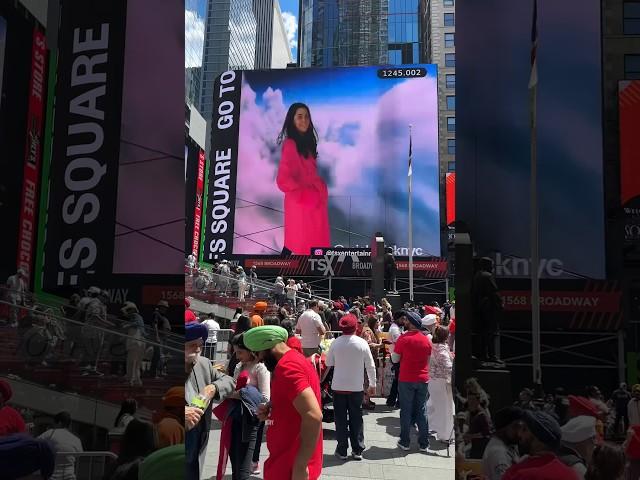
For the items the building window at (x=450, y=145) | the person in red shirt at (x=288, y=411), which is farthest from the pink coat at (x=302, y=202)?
the person in red shirt at (x=288, y=411)

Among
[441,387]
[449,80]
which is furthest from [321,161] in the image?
[441,387]

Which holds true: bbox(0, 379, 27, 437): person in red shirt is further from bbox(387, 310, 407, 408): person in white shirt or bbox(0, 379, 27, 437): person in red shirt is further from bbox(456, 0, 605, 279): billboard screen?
bbox(387, 310, 407, 408): person in white shirt

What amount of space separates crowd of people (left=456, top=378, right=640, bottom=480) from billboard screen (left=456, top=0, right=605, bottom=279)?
1.78 feet

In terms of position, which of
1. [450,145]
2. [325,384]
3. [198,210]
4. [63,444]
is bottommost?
[325,384]

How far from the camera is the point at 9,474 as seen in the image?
1.70m

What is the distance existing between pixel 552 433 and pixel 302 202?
3509cm

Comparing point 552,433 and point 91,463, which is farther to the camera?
point 552,433

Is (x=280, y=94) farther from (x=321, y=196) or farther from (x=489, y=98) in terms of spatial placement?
(x=489, y=98)

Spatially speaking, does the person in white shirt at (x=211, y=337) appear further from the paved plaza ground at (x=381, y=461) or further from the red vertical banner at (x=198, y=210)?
the red vertical banner at (x=198, y=210)

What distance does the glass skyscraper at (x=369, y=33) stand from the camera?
76938 mm

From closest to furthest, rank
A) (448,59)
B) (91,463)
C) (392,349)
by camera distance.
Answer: (91,463) < (392,349) < (448,59)

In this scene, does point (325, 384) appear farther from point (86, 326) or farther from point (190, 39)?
point (86, 326)

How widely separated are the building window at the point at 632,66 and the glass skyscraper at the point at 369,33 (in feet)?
254

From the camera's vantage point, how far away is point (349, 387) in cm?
608
